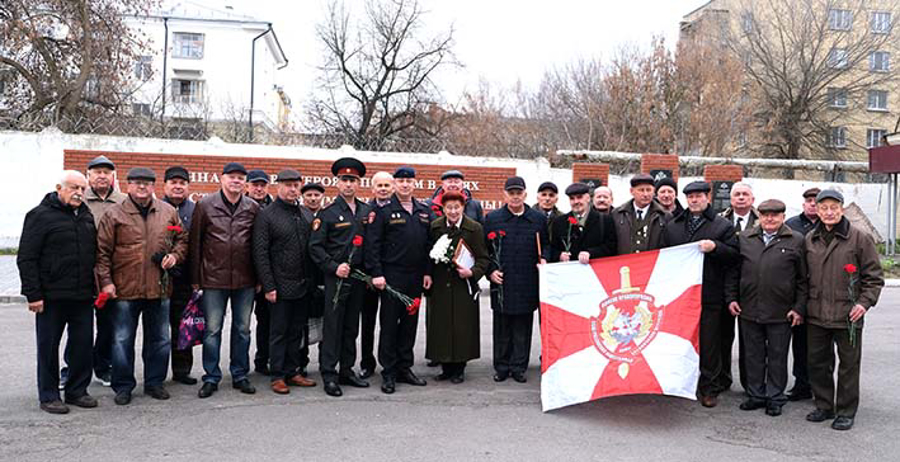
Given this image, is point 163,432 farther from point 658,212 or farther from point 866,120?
point 866,120

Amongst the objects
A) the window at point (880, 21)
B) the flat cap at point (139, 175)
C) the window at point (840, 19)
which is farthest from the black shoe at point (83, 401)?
the window at point (880, 21)

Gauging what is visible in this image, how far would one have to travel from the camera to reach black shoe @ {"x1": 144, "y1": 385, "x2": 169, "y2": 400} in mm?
5629

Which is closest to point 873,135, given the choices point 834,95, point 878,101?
point 878,101

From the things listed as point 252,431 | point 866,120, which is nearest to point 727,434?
point 252,431

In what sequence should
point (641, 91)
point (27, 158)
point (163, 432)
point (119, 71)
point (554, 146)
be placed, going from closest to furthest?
point (163, 432) < point (27, 158) < point (119, 71) < point (641, 91) < point (554, 146)

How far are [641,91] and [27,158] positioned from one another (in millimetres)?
17140

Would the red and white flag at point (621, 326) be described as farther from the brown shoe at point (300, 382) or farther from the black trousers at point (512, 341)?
the brown shoe at point (300, 382)

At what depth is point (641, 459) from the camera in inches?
175

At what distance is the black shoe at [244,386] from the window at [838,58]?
3169cm

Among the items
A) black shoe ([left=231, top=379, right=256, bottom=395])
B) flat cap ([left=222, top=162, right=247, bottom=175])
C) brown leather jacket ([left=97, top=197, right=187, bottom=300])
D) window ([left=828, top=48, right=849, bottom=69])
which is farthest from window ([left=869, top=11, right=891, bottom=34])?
brown leather jacket ([left=97, top=197, right=187, bottom=300])

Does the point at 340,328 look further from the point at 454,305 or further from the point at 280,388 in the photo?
the point at 454,305

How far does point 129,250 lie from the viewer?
5492mm

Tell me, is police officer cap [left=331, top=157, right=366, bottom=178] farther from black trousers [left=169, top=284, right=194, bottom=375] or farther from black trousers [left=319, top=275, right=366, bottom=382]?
black trousers [left=169, top=284, right=194, bottom=375]

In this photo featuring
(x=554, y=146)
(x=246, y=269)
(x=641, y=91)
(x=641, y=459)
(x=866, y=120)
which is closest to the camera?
(x=641, y=459)
